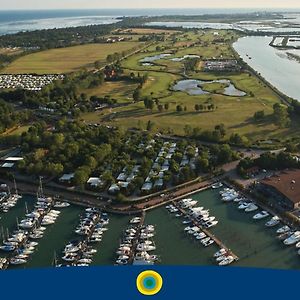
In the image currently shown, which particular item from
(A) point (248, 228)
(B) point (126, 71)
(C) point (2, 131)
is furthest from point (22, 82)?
(A) point (248, 228)

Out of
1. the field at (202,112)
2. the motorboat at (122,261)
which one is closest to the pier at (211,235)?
the motorboat at (122,261)

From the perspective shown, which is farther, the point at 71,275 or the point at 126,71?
the point at 126,71

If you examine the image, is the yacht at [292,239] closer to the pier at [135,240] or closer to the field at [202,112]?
the pier at [135,240]

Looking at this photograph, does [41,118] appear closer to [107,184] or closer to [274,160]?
[107,184]

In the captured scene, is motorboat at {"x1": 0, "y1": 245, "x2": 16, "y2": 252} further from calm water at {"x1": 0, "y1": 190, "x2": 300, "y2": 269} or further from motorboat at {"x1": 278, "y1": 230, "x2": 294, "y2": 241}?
motorboat at {"x1": 278, "y1": 230, "x2": 294, "y2": 241}

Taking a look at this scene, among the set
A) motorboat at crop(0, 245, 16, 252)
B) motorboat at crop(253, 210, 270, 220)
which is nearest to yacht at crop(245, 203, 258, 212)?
motorboat at crop(253, 210, 270, 220)

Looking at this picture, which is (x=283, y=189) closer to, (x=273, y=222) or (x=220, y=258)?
(x=273, y=222)
